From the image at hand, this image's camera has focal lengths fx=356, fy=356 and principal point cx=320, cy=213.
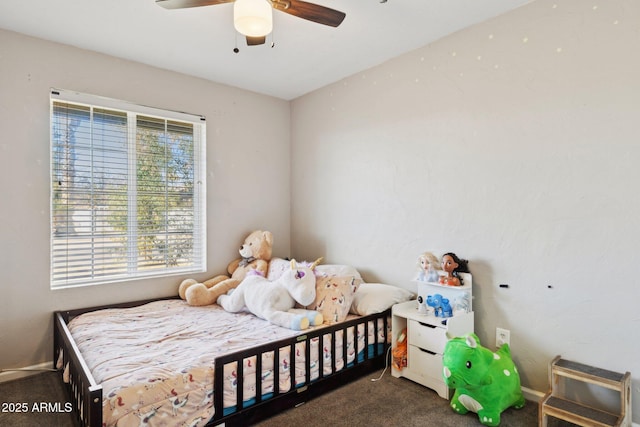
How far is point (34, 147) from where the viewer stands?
2.59 m

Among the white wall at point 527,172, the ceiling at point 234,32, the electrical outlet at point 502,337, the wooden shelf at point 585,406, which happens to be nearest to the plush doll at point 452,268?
the white wall at point 527,172

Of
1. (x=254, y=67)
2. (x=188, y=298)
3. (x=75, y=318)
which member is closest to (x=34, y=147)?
(x=75, y=318)

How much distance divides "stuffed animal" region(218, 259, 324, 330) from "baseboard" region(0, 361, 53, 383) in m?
1.40

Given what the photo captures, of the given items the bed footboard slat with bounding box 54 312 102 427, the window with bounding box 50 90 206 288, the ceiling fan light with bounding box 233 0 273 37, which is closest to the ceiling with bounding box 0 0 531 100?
the window with bounding box 50 90 206 288

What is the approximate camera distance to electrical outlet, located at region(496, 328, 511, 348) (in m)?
2.29

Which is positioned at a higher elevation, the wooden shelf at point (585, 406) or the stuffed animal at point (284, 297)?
the stuffed animal at point (284, 297)

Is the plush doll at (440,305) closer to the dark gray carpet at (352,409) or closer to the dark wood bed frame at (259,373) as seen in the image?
the dark wood bed frame at (259,373)

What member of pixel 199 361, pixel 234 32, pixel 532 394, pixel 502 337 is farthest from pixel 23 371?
pixel 532 394

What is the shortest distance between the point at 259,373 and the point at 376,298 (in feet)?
3.59

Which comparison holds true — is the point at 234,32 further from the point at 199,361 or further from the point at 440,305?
the point at 440,305

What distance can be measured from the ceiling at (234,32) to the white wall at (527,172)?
0.24 metres

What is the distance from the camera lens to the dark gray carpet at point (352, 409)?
1979 mm

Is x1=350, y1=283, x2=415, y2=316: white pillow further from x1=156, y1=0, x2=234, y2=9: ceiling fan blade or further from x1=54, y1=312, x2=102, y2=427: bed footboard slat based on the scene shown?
x1=156, y1=0, x2=234, y2=9: ceiling fan blade

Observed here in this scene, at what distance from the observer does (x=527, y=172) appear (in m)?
2.20
